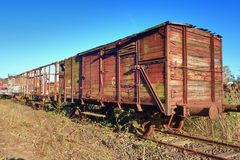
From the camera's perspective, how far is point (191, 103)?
7.10 m

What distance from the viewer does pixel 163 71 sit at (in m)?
6.60

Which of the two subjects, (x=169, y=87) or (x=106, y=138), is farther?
(x=106, y=138)

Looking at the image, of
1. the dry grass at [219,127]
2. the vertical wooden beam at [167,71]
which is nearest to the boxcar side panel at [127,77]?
the vertical wooden beam at [167,71]

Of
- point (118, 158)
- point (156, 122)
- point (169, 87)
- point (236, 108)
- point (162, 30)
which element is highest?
point (162, 30)

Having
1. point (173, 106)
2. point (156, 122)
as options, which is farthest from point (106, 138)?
point (173, 106)

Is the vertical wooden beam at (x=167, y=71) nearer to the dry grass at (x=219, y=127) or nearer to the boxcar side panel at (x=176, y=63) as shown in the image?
the boxcar side panel at (x=176, y=63)

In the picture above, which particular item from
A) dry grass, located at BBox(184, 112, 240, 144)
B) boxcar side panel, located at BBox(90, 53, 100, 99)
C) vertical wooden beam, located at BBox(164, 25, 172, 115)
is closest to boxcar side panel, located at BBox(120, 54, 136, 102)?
vertical wooden beam, located at BBox(164, 25, 172, 115)

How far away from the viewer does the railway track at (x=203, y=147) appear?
539cm

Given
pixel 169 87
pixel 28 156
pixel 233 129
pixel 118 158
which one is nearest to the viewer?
pixel 28 156

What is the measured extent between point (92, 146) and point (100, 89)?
143 inches

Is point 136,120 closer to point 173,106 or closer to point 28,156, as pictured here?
point 173,106

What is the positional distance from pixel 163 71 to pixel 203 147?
242 centimetres

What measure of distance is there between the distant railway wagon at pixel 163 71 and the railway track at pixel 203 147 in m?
0.89

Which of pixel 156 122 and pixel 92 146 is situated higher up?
pixel 156 122
